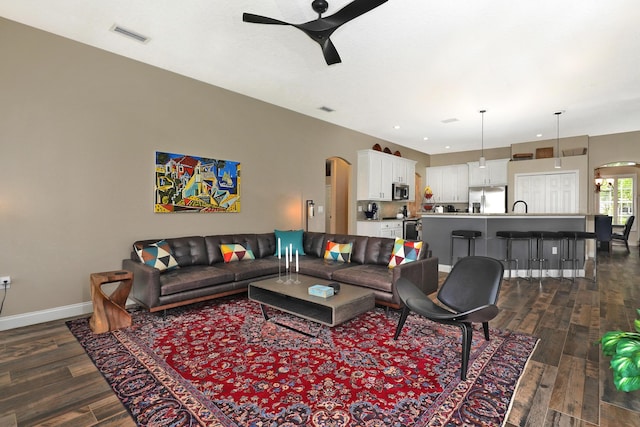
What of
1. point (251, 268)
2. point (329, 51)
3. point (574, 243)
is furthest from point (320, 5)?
point (574, 243)

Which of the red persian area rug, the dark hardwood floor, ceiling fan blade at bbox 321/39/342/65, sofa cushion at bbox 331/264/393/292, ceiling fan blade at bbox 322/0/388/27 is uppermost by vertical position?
ceiling fan blade at bbox 322/0/388/27

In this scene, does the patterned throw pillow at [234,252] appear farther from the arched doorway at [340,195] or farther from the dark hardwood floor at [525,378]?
the arched doorway at [340,195]

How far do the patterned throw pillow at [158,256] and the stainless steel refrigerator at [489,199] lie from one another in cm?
799

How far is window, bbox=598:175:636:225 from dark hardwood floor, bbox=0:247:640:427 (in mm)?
8833

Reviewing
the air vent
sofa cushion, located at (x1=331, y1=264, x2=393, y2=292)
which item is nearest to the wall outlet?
the air vent

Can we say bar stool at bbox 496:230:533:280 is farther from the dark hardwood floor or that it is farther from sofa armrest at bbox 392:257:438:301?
sofa armrest at bbox 392:257:438:301

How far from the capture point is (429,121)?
6.44m

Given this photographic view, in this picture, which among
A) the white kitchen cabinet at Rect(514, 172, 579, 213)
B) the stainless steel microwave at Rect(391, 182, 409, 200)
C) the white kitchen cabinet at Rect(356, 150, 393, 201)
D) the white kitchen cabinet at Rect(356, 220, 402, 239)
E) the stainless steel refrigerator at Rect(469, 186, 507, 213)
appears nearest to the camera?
the white kitchen cabinet at Rect(356, 150, 393, 201)

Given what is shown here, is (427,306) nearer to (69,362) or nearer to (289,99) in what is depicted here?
(69,362)

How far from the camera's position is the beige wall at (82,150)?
10.6 feet

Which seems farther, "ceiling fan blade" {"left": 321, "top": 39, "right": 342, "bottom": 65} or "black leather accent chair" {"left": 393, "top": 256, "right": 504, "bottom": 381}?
"ceiling fan blade" {"left": 321, "top": 39, "right": 342, "bottom": 65}

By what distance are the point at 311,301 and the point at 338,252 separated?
1.83 m

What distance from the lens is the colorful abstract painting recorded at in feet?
13.9

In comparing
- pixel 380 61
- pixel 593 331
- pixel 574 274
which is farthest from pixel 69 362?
pixel 574 274
